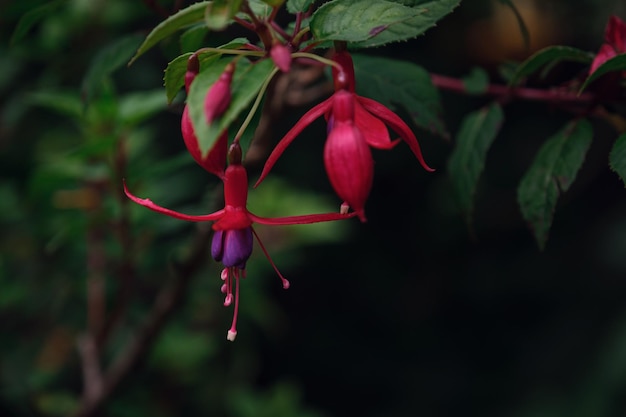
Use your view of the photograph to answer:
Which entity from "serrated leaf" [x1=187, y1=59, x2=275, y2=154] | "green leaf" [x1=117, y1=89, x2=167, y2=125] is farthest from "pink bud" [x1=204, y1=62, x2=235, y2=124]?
"green leaf" [x1=117, y1=89, x2=167, y2=125]

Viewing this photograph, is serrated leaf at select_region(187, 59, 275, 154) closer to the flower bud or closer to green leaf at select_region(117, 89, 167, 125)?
the flower bud

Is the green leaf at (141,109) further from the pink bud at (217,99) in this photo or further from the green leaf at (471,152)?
the pink bud at (217,99)

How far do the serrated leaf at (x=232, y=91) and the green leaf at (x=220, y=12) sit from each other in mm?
34

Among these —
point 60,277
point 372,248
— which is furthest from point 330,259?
point 60,277

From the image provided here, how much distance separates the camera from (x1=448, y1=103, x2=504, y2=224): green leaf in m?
0.75

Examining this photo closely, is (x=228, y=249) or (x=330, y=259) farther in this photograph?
(x=330, y=259)

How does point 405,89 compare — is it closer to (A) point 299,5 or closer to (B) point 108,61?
(A) point 299,5

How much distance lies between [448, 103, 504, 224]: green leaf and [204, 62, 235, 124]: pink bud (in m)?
0.35

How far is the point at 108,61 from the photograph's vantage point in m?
0.84

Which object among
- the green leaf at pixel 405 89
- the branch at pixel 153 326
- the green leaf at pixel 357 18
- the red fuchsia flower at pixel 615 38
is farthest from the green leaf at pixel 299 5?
the branch at pixel 153 326

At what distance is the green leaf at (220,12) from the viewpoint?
0.46 meters

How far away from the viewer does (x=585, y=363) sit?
2029 millimetres

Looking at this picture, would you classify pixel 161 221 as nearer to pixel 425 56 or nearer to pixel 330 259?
pixel 425 56

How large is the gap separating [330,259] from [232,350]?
0.56 metres
